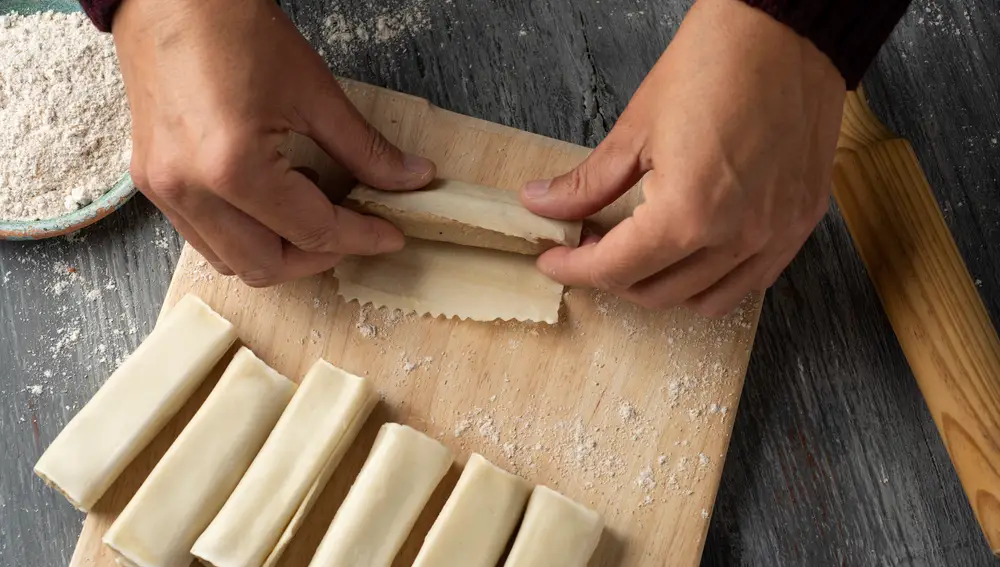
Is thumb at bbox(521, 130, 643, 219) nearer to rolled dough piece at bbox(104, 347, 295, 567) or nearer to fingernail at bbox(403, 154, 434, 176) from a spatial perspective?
fingernail at bbox(403, 154, 434, 176)

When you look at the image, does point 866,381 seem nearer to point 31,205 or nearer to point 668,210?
point 668,210

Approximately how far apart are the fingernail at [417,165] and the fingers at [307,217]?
0.13 metres

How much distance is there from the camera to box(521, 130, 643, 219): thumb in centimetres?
138

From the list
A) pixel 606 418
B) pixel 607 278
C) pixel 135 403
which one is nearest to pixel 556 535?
pixel 606 418

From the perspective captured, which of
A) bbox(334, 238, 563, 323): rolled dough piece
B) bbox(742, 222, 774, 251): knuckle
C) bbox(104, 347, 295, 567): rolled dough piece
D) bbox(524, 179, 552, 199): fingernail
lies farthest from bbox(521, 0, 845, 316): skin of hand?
bbox(104, 347, 295, 567): rolled dough piece

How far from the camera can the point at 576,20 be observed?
198cm

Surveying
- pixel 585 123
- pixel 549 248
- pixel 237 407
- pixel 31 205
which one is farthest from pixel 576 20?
pixel 31 205

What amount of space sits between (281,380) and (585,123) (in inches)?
40.0

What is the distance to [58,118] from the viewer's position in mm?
1787

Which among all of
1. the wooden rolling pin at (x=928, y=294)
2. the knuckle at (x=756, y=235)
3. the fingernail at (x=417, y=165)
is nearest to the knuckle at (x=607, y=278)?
the knuckle at (x=756, y=235)

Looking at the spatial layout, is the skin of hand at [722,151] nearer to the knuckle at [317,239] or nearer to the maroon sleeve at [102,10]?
the knuckle at [317,239]

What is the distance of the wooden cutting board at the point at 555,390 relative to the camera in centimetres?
157

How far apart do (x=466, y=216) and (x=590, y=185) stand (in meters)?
0.27

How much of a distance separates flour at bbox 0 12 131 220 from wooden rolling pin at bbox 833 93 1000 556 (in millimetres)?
1767
